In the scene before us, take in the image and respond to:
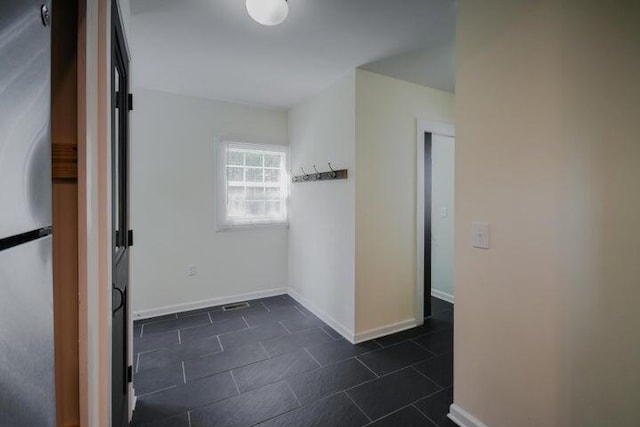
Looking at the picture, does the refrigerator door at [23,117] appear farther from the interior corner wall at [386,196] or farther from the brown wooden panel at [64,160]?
the interior corner wall at [386,196]

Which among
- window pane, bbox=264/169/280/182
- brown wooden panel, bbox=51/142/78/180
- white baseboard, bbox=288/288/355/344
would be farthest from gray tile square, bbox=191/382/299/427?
window pane, bbox=264/169/280/182

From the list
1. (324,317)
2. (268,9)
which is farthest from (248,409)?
(268,9)

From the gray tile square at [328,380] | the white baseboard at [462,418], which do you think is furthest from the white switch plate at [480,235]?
the gray tile square at [328,380]

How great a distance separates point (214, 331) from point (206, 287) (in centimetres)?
77

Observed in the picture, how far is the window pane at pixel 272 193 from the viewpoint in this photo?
3953 millimetres

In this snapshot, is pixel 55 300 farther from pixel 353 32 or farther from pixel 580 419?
pixel 353 32

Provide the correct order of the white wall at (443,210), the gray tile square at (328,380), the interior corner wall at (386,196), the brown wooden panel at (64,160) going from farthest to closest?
the white wall at (443,210), the interior corner wall at (386,196), the gray tile square at (328,380), the brown wooden panel at (64,160)

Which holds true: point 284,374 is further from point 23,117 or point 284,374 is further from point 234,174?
point 234,174

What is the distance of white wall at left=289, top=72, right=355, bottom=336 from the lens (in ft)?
9.16

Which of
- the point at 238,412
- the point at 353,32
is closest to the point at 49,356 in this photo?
the point at 238,412

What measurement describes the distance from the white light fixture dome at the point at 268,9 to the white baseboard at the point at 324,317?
8.32 feet

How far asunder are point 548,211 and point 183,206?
3.35 meters

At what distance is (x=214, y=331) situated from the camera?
9.57ft

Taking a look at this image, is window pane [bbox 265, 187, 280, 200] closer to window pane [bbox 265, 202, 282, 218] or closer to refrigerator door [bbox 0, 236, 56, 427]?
window pane [bbox 265, 202, 282, 218]
